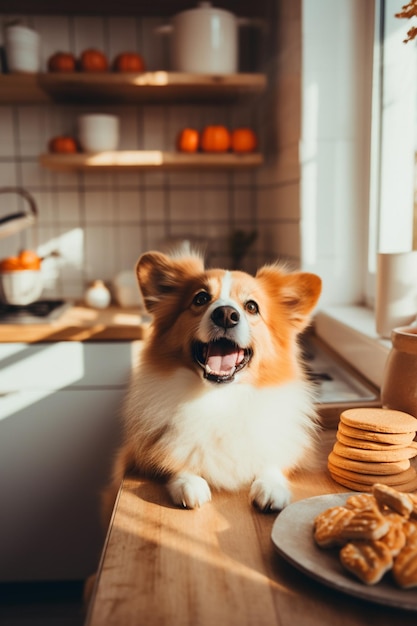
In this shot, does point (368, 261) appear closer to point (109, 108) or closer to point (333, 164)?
point (333, 164)

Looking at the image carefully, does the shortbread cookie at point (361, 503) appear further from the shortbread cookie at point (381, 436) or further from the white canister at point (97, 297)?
the white canister at point (97, 297)

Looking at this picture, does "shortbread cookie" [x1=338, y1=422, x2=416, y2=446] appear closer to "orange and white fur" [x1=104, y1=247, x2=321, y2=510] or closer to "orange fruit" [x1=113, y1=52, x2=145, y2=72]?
"orange and white fur" [x1=104, y1=247, x2=321, y2=510]

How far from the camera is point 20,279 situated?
2.23 metres

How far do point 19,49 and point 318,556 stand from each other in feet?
7.16

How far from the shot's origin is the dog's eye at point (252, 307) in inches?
44.9

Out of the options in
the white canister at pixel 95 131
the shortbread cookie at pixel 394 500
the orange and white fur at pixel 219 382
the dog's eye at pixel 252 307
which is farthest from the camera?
the white canister at pixel 95 131

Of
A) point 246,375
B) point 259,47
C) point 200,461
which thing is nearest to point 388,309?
point 246,375

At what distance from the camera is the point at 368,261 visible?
211 centimetres

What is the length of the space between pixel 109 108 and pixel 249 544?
89.0 inches

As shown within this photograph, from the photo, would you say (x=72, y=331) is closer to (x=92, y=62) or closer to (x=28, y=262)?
(x=28, y=262)

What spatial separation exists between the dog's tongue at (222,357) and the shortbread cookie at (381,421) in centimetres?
23

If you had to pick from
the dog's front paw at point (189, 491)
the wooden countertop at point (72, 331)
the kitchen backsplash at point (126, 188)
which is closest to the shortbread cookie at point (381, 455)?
the dog's front paw at point (189, 491)

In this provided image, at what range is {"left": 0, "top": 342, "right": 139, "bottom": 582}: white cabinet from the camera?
204 cm

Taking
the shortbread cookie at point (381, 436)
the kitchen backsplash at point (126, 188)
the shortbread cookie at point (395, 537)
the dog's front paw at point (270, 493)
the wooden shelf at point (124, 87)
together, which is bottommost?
the dog's front paw at point (270, 493)
